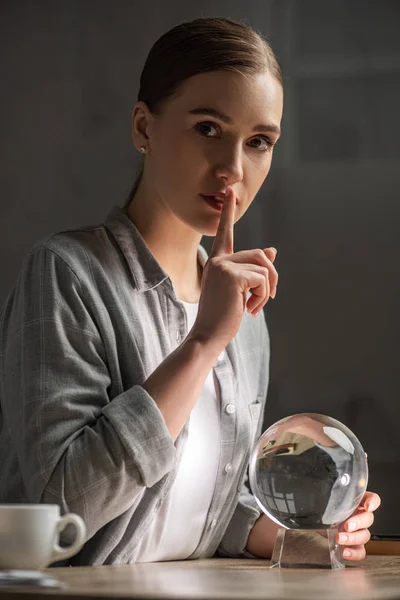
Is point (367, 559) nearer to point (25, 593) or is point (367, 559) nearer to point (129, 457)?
point (129, 457)

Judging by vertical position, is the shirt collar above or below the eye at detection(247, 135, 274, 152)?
below

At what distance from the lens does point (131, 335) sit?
122 centimetres

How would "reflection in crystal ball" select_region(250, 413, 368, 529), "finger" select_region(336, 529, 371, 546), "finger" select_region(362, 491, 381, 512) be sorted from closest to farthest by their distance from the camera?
1. "reflection in crystal ball" select_region(250, 413, 368, 529)
2. "finger" select_region(336, 529, 371, 546)
3. "finger" select_region(362, 491, 381, 512)

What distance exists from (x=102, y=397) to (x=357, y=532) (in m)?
0.37

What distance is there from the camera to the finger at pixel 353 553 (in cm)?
115

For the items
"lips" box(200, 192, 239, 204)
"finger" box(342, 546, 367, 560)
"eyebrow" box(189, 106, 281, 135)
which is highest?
"eyebrow" box(189, 106, 281, 135)

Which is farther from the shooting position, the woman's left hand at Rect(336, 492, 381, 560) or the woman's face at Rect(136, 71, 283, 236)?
the woman's face at Rect(136, 71, 283, 236)

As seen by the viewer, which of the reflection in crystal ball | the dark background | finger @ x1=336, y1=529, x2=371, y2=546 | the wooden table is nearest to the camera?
the wooden table

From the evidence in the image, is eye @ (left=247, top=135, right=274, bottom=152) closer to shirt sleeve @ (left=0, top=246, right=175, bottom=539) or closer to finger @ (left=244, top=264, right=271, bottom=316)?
finger @ (left=244, top=264, right=271, bottom=316)

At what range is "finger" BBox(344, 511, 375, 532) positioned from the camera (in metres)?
1.21

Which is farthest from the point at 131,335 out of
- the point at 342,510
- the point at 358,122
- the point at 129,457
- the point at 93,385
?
the point at 358,122

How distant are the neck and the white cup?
1.98 ft

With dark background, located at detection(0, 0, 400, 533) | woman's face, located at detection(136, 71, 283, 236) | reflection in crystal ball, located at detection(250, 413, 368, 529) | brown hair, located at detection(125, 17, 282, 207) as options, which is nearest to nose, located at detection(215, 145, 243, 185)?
woman's face, located at detection(136, 71, 283, 236)

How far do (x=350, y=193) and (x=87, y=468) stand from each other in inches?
47.2
